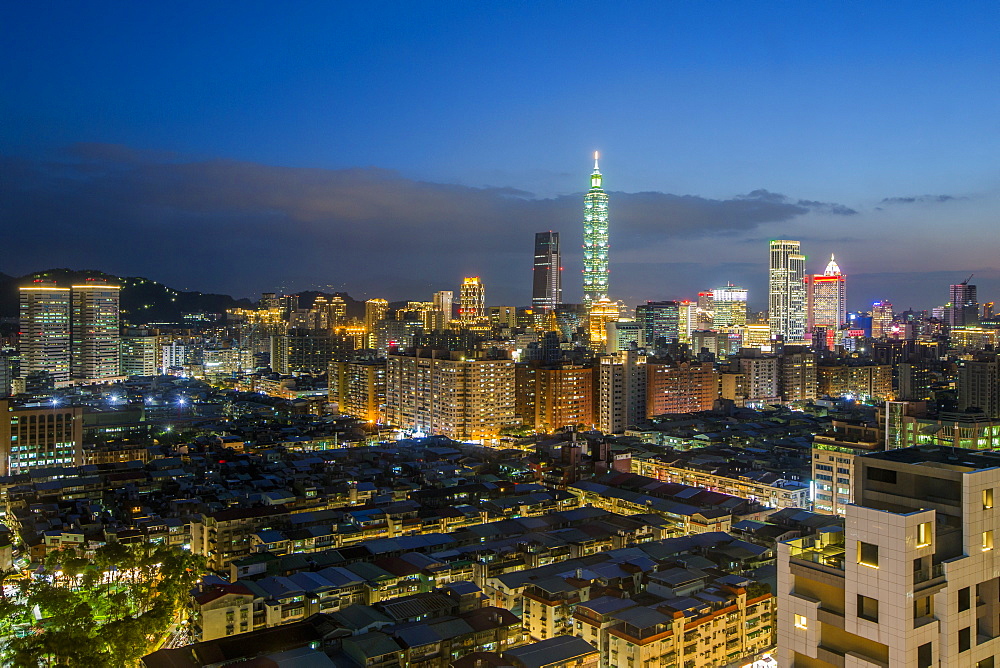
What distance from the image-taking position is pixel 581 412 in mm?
34375

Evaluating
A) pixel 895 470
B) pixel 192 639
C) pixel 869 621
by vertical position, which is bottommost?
pixel 192 639

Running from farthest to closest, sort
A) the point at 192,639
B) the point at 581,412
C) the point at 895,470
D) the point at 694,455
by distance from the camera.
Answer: the point at 581,412 < the point at 694,455 < the point at 192,639 < the point at 895,470

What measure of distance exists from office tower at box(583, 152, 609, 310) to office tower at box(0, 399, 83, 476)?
159 ft

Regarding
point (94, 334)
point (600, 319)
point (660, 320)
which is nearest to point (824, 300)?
point (660, 320)

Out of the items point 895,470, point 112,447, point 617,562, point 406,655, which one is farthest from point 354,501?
point 895,470

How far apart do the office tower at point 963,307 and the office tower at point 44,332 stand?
259 feet

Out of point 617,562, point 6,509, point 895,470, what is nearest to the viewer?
point 895,470

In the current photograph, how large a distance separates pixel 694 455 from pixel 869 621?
19140mm

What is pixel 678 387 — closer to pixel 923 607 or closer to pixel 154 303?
pixel 923 607

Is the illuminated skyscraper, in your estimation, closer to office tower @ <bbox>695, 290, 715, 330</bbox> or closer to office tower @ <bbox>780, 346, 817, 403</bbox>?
office tower @ <bbox>695, 290, 715, 330</bbox>

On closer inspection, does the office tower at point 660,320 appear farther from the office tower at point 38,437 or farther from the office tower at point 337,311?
the office tower at point 38,437

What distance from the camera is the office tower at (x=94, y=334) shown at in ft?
164

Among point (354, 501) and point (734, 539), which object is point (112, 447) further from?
point (734, 539)

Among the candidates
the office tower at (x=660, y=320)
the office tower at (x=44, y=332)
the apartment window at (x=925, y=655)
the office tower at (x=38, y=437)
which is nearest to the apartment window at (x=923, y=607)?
the apartment window at (x=925, y=655)
